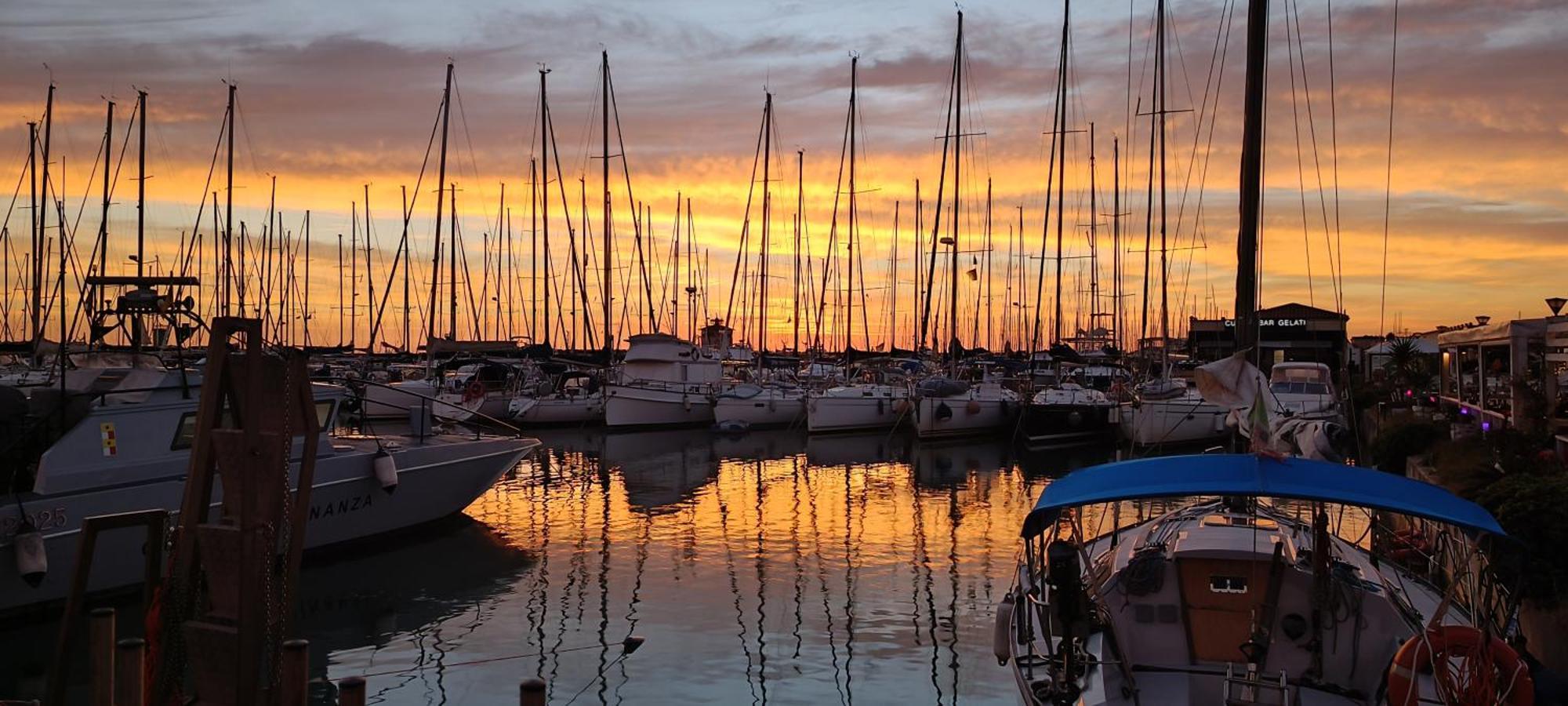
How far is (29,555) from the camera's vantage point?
15031 millimetres

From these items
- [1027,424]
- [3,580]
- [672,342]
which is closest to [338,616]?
[3,580]

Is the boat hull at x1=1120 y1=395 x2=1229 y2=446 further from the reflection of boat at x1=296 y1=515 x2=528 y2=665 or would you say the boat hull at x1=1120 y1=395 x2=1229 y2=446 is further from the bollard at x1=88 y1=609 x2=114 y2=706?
the bollard at x1=88 y1=609 x2=114 y2=706

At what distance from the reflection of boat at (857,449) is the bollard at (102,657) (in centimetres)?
2928

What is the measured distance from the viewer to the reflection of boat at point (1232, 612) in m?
8.99

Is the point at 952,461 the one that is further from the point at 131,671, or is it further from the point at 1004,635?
the point at 131,671

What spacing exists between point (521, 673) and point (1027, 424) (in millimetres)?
32968

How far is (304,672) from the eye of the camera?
8961 millimetres

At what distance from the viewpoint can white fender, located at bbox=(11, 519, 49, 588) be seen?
15000 mm

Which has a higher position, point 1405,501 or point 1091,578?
point 1405,501

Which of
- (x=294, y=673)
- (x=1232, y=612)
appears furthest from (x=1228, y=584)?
(x=294, y=673)

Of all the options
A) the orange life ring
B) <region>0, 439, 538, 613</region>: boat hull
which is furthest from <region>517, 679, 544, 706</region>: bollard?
<region>0, 439, 538, 613</region>: boat hull

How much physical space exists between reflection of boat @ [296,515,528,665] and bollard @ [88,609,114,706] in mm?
4998

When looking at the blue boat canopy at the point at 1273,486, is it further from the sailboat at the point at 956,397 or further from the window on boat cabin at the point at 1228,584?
the sailboat at the point at 956,397

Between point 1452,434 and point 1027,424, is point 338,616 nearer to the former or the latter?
point 1452,434
